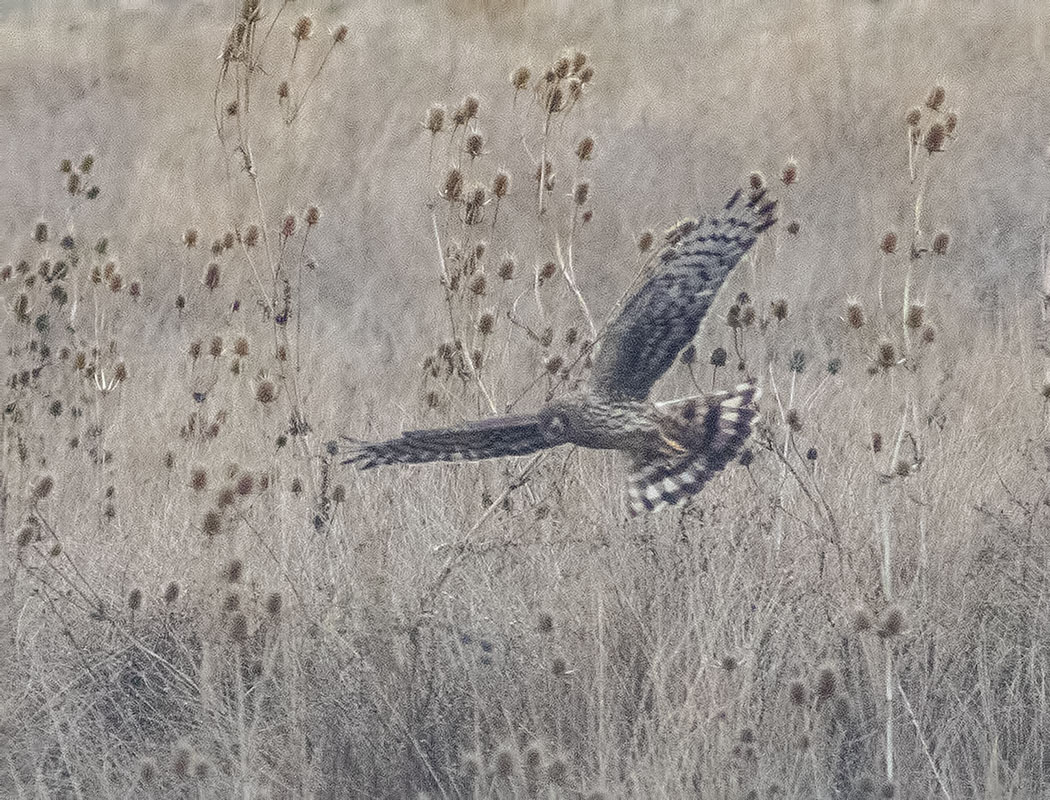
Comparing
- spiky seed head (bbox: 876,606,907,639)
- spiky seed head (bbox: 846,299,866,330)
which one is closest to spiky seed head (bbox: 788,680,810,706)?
spiky seed head (bbox: 876,606,907,639)

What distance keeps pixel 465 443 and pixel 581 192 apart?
3.84 feet

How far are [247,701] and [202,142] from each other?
6818mm

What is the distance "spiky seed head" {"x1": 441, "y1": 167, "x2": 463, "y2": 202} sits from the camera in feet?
14.1

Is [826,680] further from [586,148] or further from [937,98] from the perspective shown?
[586,148]

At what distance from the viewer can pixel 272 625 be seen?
401cm

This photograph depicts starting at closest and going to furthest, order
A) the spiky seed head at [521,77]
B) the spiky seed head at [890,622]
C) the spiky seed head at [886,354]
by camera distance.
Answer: the spiky seed head at [890,622], the spiky seed head at [886,354], the spiky seed head at [521,77]

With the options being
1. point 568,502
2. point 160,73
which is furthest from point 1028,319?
point 160,73

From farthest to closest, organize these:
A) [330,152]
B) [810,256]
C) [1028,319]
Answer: [330,152]
[810,256]
[1028,319]

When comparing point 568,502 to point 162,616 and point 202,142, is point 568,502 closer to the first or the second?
point 162,616

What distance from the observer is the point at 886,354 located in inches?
151

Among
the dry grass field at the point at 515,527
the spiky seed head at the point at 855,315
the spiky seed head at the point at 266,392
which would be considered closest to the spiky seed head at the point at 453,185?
the dry grass field at the point at 515,527

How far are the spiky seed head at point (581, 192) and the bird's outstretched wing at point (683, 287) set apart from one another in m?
0.62

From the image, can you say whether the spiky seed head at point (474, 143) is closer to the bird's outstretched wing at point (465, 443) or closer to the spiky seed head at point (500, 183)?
the spiky seed head at point (500, 183)

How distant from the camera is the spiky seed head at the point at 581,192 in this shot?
4730 mm
